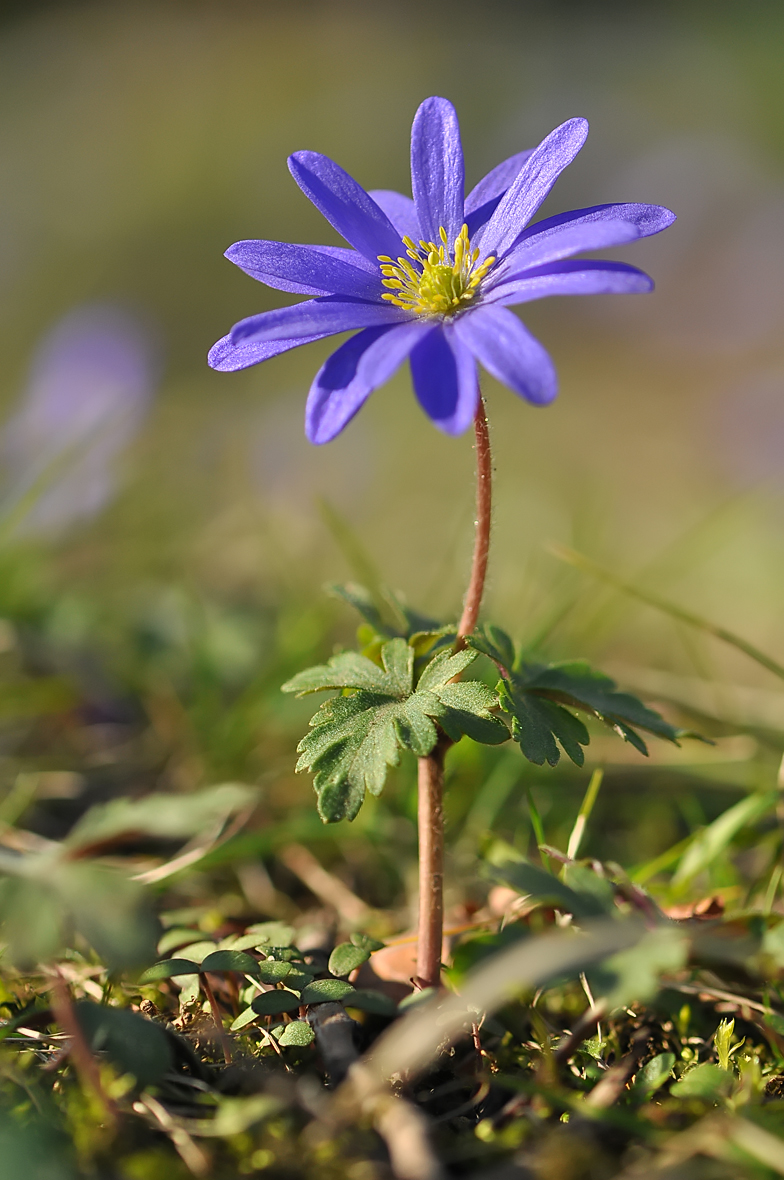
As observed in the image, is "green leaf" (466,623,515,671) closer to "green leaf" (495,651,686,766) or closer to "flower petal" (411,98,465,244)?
"green leaf" (495,651,686,766)

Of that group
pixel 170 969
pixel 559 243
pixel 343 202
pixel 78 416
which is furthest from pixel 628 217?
pixel 78 416

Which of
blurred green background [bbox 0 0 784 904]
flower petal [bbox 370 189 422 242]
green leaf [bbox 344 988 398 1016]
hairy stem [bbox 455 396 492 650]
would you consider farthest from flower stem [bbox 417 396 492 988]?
blurred green background [bbox 0 0 784 904]

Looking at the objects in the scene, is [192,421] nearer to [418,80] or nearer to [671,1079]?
[671,1079]

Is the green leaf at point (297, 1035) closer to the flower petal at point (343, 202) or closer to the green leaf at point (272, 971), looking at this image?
the green leaf at point (272, 971)

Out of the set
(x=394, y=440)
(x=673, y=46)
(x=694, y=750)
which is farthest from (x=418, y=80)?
(x=694, y=750)

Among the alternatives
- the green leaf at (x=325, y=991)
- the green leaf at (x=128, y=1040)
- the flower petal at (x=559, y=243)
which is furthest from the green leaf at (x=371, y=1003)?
the flower petal at (x=559, y=243)

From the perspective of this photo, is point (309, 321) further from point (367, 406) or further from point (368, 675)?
point (367, 406)
